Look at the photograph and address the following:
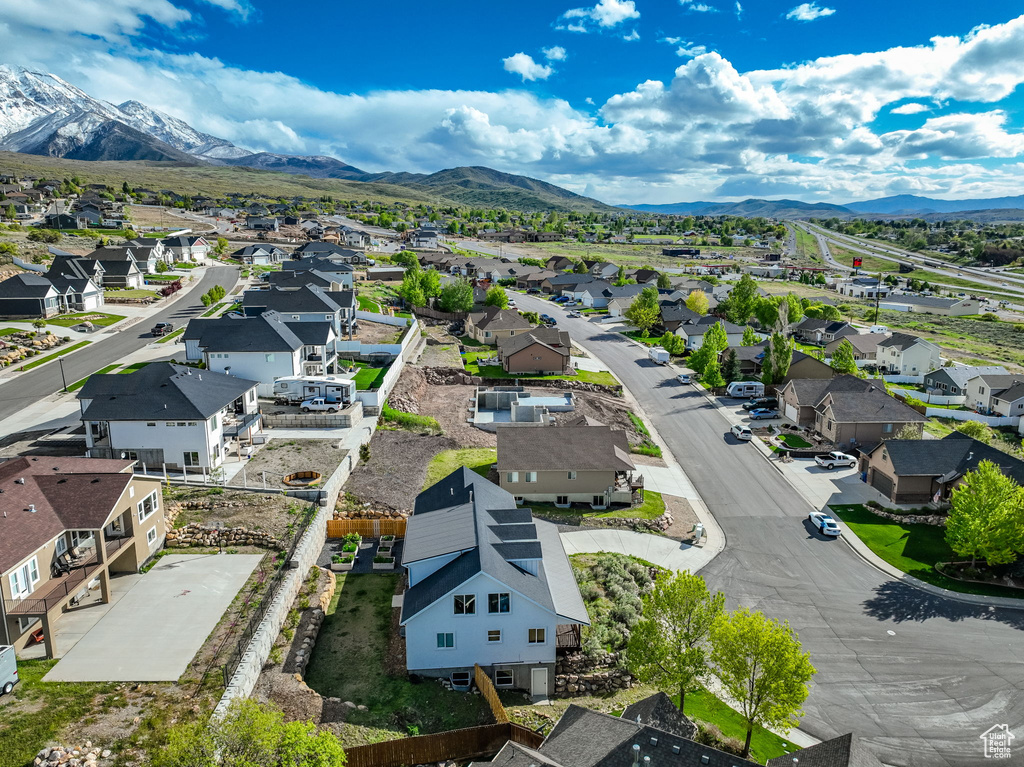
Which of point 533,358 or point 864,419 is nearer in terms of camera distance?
point 864,419

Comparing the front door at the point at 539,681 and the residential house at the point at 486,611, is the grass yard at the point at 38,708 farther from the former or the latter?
the front door at the point at 539,681

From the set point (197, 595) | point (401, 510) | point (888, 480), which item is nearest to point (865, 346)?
point (888, 480)

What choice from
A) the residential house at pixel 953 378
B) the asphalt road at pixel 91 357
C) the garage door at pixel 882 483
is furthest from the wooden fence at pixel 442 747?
the residential house at pixel 953 378

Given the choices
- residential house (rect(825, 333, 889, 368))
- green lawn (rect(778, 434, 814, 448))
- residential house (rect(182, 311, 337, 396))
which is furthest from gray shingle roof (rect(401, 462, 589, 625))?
residential house (rect(825, 333, 889, 368))

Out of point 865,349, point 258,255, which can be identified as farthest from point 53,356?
point 865,349

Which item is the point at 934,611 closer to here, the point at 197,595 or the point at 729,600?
the point at 729,600

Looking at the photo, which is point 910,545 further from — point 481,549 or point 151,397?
point 151,397
